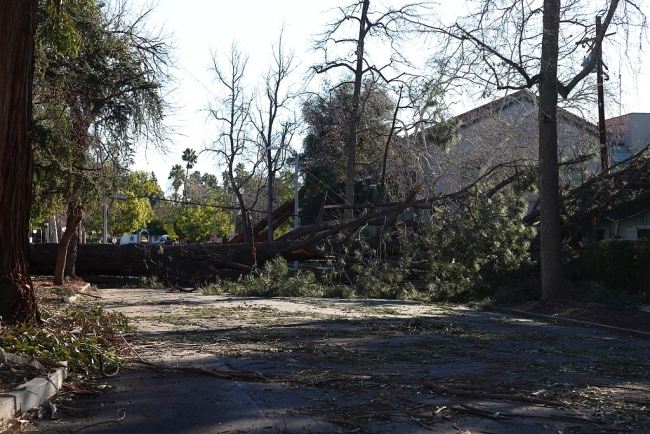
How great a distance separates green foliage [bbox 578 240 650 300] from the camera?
19.0m

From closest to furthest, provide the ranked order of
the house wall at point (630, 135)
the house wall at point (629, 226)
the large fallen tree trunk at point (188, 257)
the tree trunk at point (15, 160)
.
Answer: the tree trunk at point (15, 160), the house wall at point (629, 226), the large fallen tree trunk at point (188, 257), the house wall at point (630, 135)

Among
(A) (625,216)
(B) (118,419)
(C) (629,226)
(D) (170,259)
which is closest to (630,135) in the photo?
(C) (629,226)

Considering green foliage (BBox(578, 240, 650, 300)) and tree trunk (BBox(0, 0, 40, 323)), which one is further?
green foliage (BBox(578, 240, 650, 300))

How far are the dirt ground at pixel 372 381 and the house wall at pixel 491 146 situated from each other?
20.1 metres

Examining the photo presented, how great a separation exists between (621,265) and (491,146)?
60.8ft

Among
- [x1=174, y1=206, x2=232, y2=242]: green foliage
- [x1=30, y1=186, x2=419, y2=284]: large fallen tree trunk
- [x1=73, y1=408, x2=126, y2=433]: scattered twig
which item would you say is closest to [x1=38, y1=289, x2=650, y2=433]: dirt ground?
[x1=73, y1=408, x2=126, y2=433]: scattered twig

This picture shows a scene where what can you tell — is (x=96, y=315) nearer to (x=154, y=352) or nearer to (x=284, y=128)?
(x=154, y=352)

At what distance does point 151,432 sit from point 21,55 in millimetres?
6232

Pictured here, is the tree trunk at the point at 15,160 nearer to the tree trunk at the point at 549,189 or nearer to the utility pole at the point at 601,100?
the tree trunk at the point at 549,189

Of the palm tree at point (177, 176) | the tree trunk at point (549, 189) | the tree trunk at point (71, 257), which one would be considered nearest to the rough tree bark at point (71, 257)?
the tree trunk at point (71, 257)

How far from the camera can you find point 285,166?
49.9 m

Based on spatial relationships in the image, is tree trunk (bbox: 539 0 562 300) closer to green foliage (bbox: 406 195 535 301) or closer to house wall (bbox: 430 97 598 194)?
green foliage (bbox: 406 195 535 301)

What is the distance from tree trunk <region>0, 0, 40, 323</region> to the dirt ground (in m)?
1.80

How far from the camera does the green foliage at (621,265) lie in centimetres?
1896
